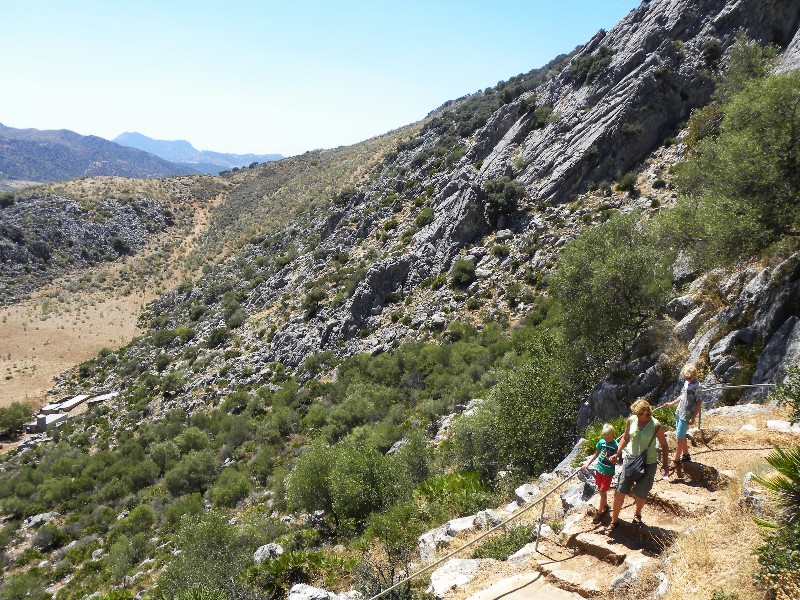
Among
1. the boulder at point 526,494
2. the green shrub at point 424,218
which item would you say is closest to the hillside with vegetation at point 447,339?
the green shrub at point 424,218

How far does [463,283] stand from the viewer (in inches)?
1524

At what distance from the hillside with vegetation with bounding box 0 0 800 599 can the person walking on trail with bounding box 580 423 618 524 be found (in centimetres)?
169

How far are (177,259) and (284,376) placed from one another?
175 feet

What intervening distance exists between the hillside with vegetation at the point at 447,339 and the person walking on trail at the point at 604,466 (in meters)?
1.69

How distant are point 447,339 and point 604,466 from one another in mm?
26484

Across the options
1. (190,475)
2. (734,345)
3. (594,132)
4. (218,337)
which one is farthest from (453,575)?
(218,337)

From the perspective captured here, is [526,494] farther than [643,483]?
Yes

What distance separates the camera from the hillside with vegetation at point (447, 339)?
14.0 metres

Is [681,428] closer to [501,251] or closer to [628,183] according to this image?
[501,251]

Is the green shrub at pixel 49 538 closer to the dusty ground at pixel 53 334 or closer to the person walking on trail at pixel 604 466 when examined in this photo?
the dusty ground at pixel 53 334

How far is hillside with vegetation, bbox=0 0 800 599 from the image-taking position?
14039 millimetres

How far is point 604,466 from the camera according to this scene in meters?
8.23

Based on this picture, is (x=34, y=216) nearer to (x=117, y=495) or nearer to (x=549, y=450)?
(x=117, y=495)

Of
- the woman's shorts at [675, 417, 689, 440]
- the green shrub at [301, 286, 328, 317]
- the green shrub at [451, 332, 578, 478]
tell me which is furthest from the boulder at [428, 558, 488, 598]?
the green shrub at [301, 286, 328, 317]
